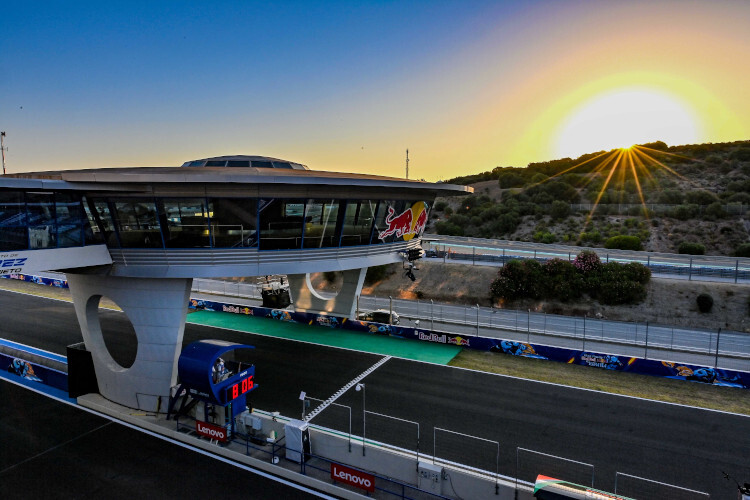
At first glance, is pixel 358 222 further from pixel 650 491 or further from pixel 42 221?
pixel 650 491

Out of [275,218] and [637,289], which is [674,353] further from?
[275,218]

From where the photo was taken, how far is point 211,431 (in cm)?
1842

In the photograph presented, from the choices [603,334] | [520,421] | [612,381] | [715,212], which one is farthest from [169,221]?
[715,212]

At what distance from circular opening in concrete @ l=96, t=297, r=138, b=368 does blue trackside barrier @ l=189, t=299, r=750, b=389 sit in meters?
10.1

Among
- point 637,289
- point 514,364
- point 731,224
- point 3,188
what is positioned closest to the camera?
point 3,188

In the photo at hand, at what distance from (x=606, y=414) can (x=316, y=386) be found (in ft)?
49.2

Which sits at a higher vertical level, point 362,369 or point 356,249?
point 356,249

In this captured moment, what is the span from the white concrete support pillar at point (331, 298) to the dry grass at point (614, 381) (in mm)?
10044

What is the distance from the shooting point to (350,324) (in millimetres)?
36281

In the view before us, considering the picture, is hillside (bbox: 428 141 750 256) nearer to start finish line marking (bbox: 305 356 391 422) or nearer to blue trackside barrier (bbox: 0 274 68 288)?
start finish line marking (bbox: 305 356 391 422)

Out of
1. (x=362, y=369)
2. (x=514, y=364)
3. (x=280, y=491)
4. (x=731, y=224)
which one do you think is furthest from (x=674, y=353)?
(x=731, y=224)

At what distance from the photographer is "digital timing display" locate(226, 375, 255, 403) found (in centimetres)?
1809

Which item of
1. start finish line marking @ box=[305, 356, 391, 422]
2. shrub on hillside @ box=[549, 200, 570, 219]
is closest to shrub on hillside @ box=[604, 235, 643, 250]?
shrub on hillside @ box=[549, 200, 570, 219]

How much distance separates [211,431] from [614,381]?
2228 cm
